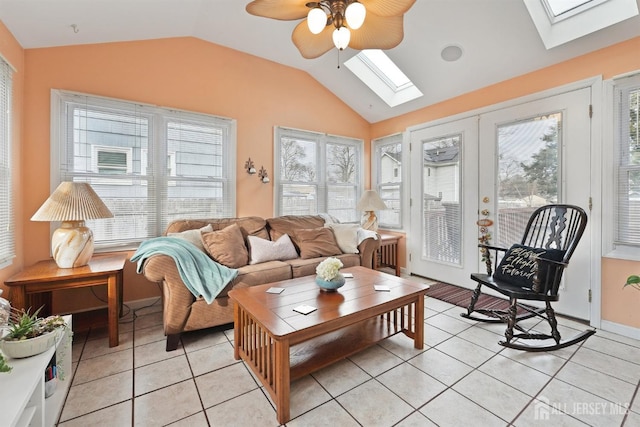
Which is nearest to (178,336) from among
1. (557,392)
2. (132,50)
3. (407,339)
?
(407,339)

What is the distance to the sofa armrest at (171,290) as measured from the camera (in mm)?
2111

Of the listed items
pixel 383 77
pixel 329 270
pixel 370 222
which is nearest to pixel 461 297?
pixel 370 222

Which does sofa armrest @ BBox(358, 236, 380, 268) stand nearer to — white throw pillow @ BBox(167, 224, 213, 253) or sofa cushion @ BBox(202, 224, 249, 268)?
sofa cushion @ BBox(202, 224, 249, 268)

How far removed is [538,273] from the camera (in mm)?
2150

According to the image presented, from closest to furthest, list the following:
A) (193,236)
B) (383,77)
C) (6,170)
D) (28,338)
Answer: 1. (28,338)
2. (6,170)
3. (193,236)
4. (383,77)

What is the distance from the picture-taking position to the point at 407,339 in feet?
7.55

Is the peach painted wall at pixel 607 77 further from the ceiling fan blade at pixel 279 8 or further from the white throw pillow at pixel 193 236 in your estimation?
the white throw pillow at pixel 193 236

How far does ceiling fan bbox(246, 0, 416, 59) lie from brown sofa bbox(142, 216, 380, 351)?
189cm

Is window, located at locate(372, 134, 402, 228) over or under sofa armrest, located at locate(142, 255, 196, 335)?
over

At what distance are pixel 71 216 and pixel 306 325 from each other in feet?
6.63

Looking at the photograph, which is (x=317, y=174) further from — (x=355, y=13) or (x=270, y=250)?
(x=355, y=13)

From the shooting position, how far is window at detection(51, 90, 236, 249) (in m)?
2.61

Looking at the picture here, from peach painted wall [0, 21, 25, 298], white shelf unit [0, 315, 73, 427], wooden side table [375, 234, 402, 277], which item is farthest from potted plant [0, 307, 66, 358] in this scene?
wooden side table [375, 234, 402, 277]

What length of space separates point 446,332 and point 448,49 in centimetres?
290
